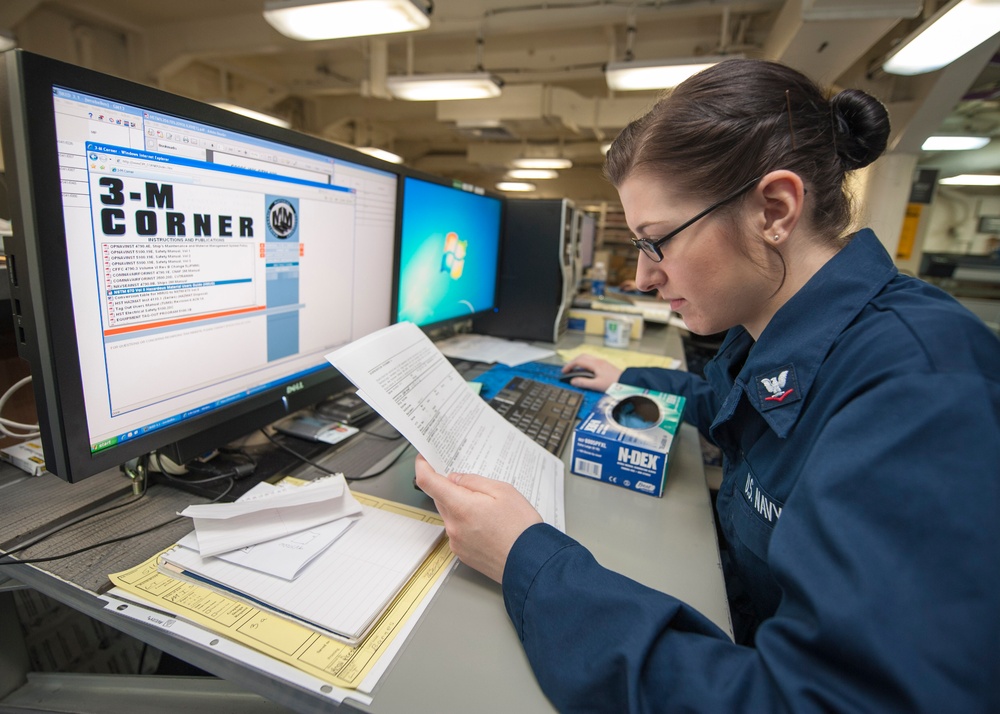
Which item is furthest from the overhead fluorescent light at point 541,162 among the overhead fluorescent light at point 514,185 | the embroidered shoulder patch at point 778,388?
the embroidered shoulder patch at point 778,388

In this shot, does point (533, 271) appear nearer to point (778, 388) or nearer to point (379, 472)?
→ point (379, 472)

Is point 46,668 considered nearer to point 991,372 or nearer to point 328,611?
point 328,611

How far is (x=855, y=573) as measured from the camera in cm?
34

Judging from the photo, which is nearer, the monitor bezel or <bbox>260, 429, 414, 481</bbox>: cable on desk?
<bbox>260, 429, 414, 481</bbox>: cable on desk

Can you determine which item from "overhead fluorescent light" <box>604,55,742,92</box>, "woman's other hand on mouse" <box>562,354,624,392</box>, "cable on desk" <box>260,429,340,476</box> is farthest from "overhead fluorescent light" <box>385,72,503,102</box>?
"cable on desk" <box>260,429,340,476</box>

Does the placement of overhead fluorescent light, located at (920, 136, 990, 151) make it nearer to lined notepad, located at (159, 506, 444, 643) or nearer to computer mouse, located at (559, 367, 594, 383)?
computer mouse, located at (559, 367, 594, 383)

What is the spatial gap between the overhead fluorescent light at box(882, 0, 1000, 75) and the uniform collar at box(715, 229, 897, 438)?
2.28m

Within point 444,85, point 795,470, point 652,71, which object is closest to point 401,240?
point 795,470

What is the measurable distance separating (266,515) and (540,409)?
0.55 metres

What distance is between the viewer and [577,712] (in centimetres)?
39

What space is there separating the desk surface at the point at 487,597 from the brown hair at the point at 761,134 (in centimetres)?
43

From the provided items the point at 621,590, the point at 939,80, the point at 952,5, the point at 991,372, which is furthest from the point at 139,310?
the point at 939,80

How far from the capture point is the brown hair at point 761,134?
549 millimetres

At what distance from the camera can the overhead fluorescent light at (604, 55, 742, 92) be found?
9.67 feet
